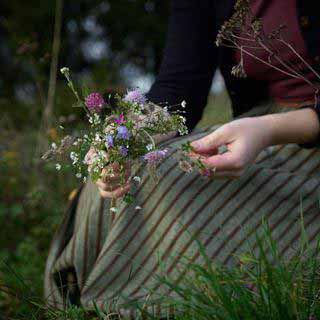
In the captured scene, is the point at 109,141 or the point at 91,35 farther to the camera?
the point at 91,35

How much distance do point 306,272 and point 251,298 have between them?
0.71ft

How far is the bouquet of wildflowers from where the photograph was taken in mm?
1207

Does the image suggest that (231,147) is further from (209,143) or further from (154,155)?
(154,155)

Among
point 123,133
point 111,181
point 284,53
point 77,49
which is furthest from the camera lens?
point 77,49

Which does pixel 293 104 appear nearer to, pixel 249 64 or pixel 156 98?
pixel 249 64

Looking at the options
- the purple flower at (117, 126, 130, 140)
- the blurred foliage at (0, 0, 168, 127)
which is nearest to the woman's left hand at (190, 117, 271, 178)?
the purple flower at (117, 126, 130, 140)

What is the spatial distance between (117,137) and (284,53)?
2.33 feet

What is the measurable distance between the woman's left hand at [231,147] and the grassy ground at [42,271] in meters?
0.19

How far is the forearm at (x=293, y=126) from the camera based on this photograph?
5.00 feet

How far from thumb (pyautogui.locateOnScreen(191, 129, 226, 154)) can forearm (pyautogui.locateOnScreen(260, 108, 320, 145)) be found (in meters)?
0.13

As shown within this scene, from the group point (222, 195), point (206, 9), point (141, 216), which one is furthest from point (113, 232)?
point (206, 9)

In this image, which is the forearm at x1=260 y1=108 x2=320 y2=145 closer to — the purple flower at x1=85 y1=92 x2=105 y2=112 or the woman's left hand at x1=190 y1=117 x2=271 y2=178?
the woman's left hand at x1=190 y1=117 x2=271 y2=178

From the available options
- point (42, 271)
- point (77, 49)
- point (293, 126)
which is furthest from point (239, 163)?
point (77, 49)

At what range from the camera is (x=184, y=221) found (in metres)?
1.56
